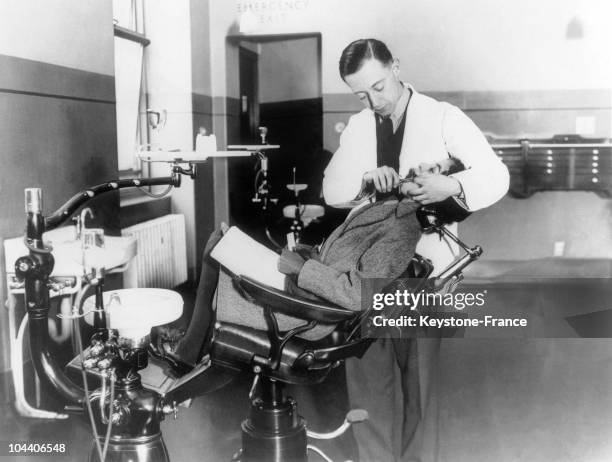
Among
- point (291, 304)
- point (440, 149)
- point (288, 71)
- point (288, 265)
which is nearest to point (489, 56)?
point (440, 149)

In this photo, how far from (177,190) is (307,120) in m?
0.66

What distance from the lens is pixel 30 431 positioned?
1782 mm

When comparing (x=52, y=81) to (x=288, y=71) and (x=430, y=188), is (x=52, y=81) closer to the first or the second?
(x=288, y=71)

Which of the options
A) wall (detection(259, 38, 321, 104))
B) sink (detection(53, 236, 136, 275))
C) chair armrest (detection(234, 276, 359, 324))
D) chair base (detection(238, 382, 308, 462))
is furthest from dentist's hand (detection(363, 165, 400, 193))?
sink (detection(53, 236, 136, 275))

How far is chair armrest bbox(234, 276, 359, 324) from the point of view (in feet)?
4.50

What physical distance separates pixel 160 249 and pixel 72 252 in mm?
733

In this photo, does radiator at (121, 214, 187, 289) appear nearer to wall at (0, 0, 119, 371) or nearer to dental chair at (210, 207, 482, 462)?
wall at (0, 0, 119, 371)

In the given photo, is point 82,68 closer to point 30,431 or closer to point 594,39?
point 30,431

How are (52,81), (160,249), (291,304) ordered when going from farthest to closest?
(160,249), (52,81), (291,304)

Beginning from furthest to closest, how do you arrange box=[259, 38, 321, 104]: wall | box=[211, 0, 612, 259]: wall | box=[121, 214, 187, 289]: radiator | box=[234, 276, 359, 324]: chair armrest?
box=[121, 214, 187, 289]: radiator < box=[259, 38, 321, 104]: wall < box=[211, 0, 612, 259]: wall < box=[234, 276, 359, 324]: chair armrest

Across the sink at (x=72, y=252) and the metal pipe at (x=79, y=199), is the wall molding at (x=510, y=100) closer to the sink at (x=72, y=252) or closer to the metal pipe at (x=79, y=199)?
the metal pipe at (x=79, y=199)

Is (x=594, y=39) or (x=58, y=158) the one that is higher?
(x=594, y=39)

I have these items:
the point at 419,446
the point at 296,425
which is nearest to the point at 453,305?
the point at 419,446

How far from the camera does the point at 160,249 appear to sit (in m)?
2.32
